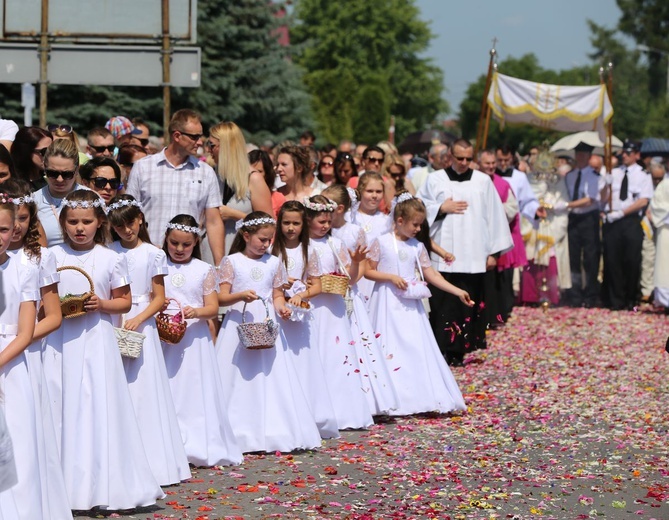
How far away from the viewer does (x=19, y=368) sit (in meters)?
6.54

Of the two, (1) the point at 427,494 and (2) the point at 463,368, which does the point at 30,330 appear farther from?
(2) the point at 463,368

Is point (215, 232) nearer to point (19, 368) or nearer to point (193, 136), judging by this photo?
point (193, 136)

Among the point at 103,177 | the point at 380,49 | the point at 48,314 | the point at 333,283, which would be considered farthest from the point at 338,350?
the point at 380,49

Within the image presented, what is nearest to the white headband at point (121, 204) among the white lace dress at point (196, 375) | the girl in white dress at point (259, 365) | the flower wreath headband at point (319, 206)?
the white lace dress at point (196, 375)

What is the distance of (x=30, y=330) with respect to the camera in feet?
21.4

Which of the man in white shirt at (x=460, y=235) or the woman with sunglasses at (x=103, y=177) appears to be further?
the man in white shirt at (x=460, y=235)

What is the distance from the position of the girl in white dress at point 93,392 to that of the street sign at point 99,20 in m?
6.01

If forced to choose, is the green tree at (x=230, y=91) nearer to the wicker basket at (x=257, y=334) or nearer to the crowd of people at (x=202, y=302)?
the crowd of people at (x=202, y=302)

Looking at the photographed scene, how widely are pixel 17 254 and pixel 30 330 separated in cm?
40

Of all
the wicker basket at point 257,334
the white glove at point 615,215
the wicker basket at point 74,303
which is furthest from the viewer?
the white glove at point 615,215

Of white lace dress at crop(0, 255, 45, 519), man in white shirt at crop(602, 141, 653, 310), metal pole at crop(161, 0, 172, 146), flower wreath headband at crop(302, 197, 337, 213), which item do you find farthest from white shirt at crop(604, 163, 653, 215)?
white lace dress at crop(0, 255, 45, 519)

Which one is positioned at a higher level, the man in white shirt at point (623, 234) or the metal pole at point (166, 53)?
the metal pole at point (166, 53)

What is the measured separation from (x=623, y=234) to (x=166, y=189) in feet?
38.6

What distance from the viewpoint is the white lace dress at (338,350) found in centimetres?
1033
